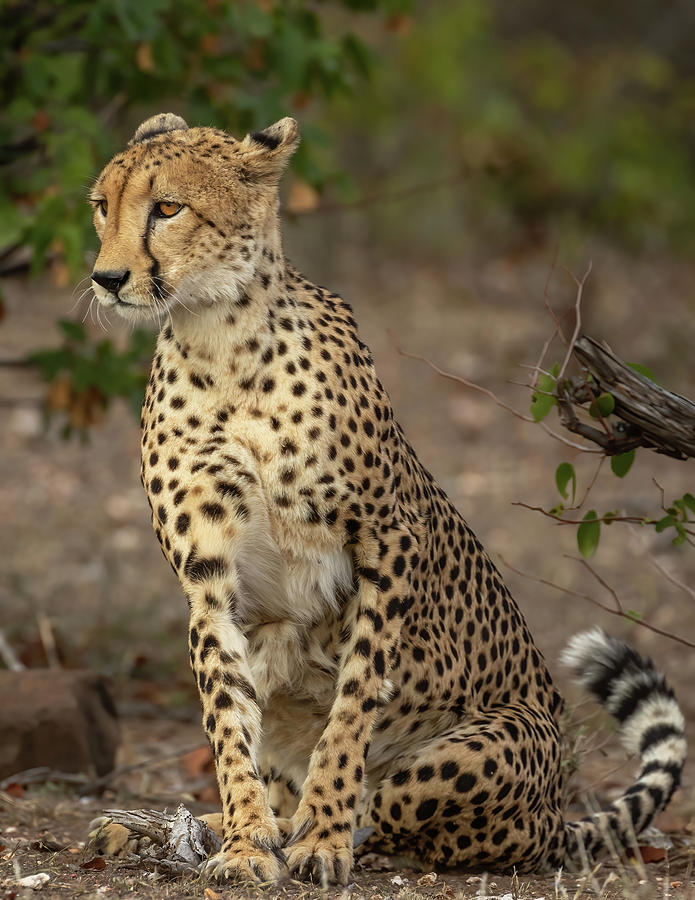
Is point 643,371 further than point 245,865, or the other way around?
point 643,371

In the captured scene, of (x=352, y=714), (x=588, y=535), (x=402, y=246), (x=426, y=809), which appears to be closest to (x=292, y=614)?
(x=352, y=714)

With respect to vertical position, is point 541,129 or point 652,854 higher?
point 541,129

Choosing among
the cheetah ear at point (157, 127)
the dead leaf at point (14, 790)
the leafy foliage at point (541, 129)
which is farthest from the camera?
the leafy foliage at point (541, 129)

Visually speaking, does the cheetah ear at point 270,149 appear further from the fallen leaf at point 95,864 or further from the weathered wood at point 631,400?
the fallen leaf at point 95,864

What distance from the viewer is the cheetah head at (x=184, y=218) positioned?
2.92 m

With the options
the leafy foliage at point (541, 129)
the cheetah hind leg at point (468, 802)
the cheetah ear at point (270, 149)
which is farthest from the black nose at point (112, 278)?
the leafy foliage at point (541, 129)

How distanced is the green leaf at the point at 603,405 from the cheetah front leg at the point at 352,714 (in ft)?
1.65

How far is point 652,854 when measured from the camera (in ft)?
11.7

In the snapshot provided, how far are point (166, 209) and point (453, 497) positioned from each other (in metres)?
4.80

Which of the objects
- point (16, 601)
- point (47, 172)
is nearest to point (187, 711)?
point (16, 601)

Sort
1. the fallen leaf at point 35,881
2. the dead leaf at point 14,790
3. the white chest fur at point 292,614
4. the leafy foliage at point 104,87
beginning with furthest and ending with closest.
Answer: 1. the leafy foliage at point 104,87
2. the dead leaf at point 14,790
3. the white chest fur at point 292,614
4. the fallen leaf at point 35,881

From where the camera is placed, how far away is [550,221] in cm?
1106

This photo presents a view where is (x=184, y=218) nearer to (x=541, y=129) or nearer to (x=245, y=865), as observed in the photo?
(x=245, y=865)

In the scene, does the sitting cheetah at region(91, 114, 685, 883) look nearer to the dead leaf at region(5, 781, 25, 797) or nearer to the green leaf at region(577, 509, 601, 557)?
the green leaf at region(577, 509, 601, 557)
